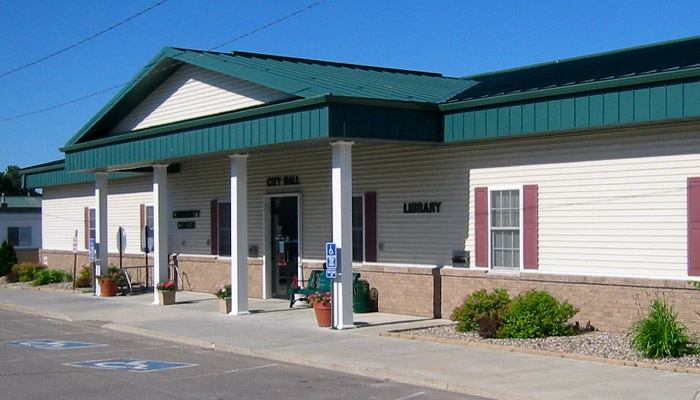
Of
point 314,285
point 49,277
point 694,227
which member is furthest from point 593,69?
point 49,277

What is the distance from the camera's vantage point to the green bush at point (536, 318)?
14.2m

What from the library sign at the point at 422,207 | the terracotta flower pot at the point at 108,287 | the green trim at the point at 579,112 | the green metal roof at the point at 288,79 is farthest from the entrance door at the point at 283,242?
the green trim at the point at 579,112

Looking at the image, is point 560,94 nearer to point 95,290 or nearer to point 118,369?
point 118,369

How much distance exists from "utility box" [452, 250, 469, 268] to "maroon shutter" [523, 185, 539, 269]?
56.0 inches

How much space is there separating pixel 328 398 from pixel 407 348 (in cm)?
378

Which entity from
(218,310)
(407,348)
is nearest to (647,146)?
(407,348)

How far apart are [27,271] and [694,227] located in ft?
84.3

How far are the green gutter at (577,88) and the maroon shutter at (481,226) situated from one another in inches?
66.8

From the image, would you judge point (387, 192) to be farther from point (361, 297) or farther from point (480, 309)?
point (480, 309)

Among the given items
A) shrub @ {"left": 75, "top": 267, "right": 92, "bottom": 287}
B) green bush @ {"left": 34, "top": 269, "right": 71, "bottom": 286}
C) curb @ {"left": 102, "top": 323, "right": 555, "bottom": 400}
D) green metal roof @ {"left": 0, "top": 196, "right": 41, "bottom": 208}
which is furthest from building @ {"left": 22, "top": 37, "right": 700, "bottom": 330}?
green metal roof @ {"left": 0, "top": 196, "right": 41, "bottom": 208}

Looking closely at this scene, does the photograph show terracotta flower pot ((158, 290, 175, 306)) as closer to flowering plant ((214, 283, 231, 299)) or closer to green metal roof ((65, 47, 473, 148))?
flowering plant ((214, 283, 231, 299))

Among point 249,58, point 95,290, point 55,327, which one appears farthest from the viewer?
point 95,290

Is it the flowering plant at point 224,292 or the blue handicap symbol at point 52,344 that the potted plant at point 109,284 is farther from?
the blue handicap symbol at point 52,344

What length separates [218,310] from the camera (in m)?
20.9
